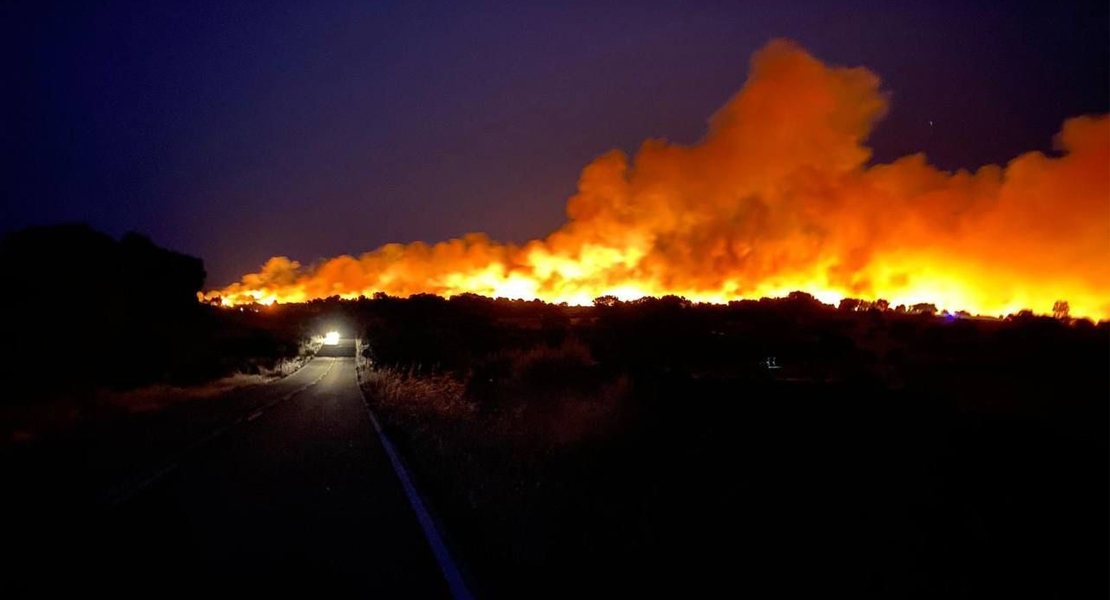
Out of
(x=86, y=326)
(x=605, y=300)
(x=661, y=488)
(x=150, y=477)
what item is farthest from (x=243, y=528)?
(x=605, y=300)

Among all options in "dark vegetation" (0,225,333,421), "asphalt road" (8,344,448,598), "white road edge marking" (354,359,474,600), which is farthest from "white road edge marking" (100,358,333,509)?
"dark vegetation" (0,225,333,421)

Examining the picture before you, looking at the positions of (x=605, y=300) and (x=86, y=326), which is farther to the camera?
(x=605, y=300)

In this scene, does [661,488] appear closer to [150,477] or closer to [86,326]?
[150,477]

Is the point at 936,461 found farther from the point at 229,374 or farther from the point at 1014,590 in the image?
the point at 229,374

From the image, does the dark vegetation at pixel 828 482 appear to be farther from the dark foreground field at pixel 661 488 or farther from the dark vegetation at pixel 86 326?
the dark vegetation at pixel 86 326

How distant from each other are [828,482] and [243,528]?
17.9 feet

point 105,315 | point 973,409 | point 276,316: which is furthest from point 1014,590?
point 276,316

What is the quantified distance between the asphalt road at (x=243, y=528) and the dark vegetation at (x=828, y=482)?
67 cm

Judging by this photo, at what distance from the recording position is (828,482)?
5812mm

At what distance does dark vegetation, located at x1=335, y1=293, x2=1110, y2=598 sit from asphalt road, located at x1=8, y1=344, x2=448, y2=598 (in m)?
0.67

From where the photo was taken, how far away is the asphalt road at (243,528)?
497 cm

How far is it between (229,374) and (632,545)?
32.7 meters

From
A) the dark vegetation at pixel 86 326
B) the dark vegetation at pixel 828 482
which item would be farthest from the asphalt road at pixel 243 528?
the dark vegetation at pixel 86 326

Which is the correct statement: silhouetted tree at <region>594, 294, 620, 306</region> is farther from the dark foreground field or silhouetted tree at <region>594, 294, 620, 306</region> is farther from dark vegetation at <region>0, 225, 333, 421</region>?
the dark foreground field
